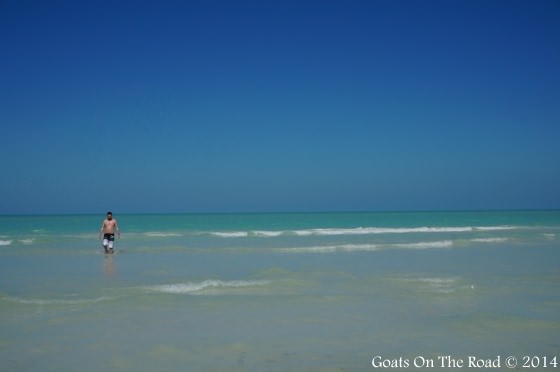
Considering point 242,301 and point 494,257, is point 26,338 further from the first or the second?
point 494,257

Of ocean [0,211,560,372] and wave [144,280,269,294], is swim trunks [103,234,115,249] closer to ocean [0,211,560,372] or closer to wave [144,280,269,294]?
ocean [0,211,560,372]

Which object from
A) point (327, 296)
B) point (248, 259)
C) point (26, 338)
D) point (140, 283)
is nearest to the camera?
point (26, 338)

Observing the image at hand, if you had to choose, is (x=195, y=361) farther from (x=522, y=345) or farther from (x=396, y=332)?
(x=522, y=345)

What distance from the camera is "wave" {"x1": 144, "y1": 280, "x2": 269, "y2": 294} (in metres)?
9.70

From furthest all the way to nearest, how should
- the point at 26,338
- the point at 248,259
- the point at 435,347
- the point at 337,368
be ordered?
the point at 248,259 < the point at 26,338 < the point at 435,347 < the point at 337,368

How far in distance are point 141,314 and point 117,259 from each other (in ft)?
29.1

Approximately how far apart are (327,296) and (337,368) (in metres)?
3.72

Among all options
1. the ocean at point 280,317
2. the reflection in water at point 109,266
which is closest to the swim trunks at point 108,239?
the reflection in water at point 109,266

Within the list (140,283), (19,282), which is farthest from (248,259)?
(19,282)

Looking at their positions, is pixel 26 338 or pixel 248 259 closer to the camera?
pixel 26 338

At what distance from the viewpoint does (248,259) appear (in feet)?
51.6

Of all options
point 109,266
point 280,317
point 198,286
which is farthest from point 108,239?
point 280,317

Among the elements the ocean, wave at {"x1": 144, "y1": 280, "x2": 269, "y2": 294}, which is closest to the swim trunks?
the ocean

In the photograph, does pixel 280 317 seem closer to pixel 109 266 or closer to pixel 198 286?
pixel 198 286
